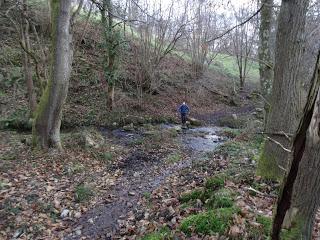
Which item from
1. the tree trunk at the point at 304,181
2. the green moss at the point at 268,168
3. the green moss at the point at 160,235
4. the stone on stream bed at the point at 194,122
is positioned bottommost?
the stone on stream bed at the point at 194,122

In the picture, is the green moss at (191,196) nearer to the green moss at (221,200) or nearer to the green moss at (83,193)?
the green moss at (221,200)

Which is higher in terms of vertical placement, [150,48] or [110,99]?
[150,48]

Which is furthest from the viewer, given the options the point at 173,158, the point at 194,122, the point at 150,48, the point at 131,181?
the point at 150,48

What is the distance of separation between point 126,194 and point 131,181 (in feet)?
3.39

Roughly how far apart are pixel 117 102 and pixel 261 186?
48.9 ft

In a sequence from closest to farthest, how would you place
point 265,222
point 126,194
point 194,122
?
point 265,222 → point 126,194 → point 194,122

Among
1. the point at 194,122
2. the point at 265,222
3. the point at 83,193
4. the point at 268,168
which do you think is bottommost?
the point at 194,122

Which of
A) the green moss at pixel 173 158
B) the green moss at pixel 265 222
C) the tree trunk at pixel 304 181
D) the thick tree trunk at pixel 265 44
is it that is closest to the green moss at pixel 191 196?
the green moss at pixel 265 222

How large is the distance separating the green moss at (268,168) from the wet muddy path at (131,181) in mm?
2434

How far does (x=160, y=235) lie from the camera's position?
440 cm

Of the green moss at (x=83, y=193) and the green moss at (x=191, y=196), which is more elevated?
the green moss at (x=191, y=196)

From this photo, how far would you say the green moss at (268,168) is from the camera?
5582 millimetres

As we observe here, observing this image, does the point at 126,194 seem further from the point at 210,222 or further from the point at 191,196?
the point at 210,222

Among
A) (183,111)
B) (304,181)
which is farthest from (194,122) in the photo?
(304,181)
